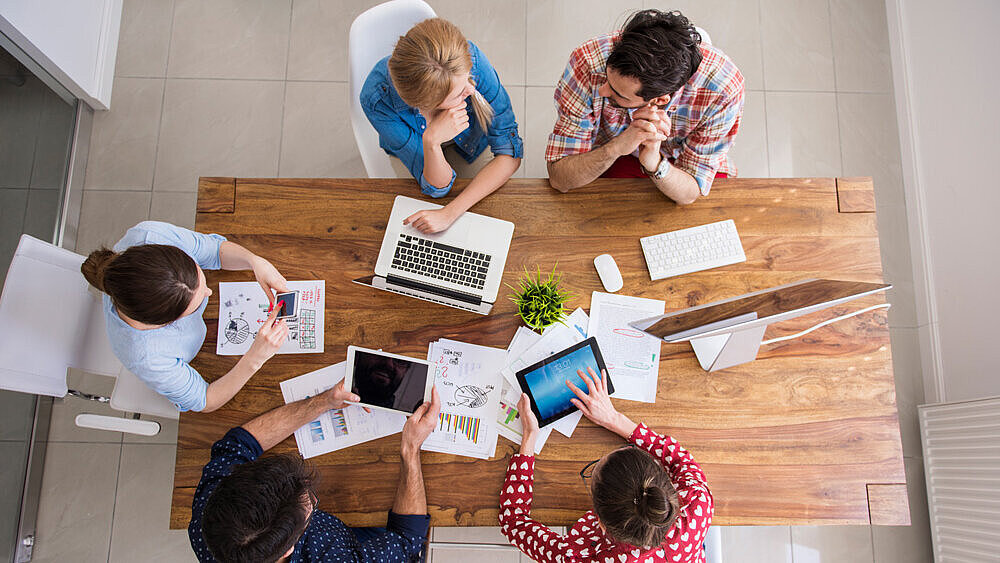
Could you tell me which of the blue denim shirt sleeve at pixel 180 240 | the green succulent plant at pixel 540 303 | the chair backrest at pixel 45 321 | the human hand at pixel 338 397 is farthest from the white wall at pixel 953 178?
the chair backrest at pixel 45 321

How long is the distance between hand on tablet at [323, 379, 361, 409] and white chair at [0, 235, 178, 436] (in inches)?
21.2

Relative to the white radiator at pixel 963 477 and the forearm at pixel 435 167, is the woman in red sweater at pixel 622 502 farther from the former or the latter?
the white radiator at pixel 963 477

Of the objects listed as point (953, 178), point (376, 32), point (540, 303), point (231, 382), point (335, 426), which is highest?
point (376, 32)

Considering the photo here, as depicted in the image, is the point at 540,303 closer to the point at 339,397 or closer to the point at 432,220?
the point at 432,220

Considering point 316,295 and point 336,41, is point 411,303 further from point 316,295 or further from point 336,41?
point 336,41

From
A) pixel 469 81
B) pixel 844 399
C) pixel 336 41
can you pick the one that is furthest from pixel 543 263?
pixel 336 41

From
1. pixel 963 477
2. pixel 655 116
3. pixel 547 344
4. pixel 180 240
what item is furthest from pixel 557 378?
pixel 963 477

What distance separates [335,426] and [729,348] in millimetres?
1118

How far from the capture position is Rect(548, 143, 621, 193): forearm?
1.62 m

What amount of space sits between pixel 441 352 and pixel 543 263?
0.40 m

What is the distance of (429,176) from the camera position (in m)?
1.66

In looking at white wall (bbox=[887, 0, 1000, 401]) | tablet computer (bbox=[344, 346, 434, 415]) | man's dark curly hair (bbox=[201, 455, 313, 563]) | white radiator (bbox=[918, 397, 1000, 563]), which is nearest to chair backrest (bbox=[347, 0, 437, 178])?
tablet computer (bbox=[344, 346, 434, 415])

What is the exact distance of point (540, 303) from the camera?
5.17 ft

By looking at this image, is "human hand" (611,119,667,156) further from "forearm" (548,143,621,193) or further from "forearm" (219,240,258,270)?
"forearm" (219,240,258,270)
